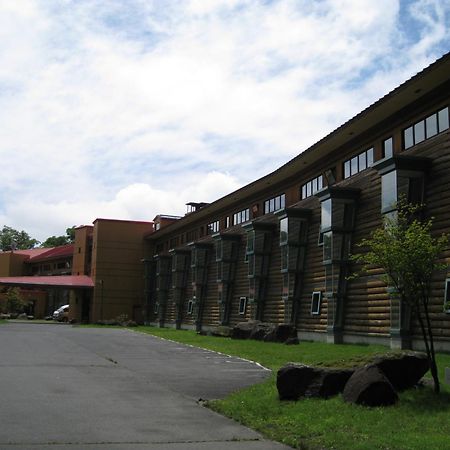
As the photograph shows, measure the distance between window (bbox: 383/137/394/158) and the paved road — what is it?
11825mm

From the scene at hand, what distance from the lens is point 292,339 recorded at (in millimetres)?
27438

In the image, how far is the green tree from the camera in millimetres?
138125

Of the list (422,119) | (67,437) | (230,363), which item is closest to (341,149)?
(422,119)

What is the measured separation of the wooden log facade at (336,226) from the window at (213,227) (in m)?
0.73

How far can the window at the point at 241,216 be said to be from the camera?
44.3 m

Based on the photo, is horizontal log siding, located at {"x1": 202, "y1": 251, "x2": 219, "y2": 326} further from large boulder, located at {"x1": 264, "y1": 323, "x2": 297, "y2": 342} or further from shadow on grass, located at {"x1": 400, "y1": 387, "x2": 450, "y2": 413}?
shadow on grass, located at {"x1": 400, "y1": 387, "x2": 450, "y2": 413}

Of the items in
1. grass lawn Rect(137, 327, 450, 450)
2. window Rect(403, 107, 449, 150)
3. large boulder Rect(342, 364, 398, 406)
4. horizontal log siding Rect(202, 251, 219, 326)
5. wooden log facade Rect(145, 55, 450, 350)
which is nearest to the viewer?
grass lawn Rect(137, 327, 450, 450)

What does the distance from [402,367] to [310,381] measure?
1.59m

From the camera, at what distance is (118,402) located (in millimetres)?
11219

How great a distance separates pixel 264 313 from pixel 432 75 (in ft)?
61.9

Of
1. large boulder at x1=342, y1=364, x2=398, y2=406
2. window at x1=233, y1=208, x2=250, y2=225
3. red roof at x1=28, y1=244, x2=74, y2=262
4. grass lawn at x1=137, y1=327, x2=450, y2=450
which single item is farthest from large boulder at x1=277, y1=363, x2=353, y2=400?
red roof at x1=28, y1=244, x2=74, y2=262

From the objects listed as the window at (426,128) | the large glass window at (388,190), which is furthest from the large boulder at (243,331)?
the window at (426,128)

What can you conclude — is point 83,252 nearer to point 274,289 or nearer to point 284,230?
point 274,289

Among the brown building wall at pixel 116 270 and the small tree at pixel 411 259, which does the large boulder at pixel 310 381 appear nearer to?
the small tree at pixel 411 259
